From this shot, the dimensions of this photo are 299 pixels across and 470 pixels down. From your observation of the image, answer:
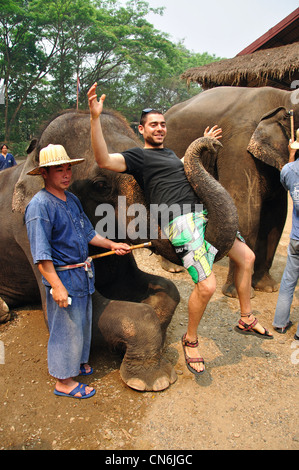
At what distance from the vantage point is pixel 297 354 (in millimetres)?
3256

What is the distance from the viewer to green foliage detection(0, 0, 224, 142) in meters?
18.1

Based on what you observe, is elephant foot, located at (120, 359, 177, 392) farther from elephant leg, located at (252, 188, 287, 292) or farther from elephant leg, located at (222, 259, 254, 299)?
elephant leg, located at (252, 188, 287, 292)

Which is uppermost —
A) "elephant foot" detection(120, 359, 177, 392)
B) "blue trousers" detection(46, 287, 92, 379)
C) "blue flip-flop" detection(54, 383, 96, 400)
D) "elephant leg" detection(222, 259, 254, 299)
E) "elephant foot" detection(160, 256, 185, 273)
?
"blue trousers" detection(46, 287, 92, 379)

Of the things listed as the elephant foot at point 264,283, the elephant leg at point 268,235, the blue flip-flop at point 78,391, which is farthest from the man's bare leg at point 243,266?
the elephant leg at point 268,235

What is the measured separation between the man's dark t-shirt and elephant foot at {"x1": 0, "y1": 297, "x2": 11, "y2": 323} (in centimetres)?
196

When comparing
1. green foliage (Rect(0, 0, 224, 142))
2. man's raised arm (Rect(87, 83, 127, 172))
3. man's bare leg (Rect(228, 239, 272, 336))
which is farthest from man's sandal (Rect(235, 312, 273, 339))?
green foliage (Rect(0, 0, 224, 142))

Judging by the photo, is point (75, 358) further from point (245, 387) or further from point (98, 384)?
point (245, 387)

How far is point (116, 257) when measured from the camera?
3.49 metres

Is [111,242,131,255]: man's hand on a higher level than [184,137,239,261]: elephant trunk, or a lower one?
lower

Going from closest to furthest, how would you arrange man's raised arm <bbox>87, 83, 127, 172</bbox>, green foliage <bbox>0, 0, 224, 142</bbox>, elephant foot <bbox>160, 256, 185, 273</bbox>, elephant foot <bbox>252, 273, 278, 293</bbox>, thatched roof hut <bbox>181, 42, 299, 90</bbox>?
man's raised arm <bbox>87, 83, 127, 172</bbox> → elephant foot <bbox>252, 273, 278, 293</bbox> → elephant foot <bbox>160, 256, 185, 273</bbox> → thatched roof hut <bbox>181, 42, 299, 90</bbox> → green foliage <bbox>0, 0, 224, 142</bbox>
